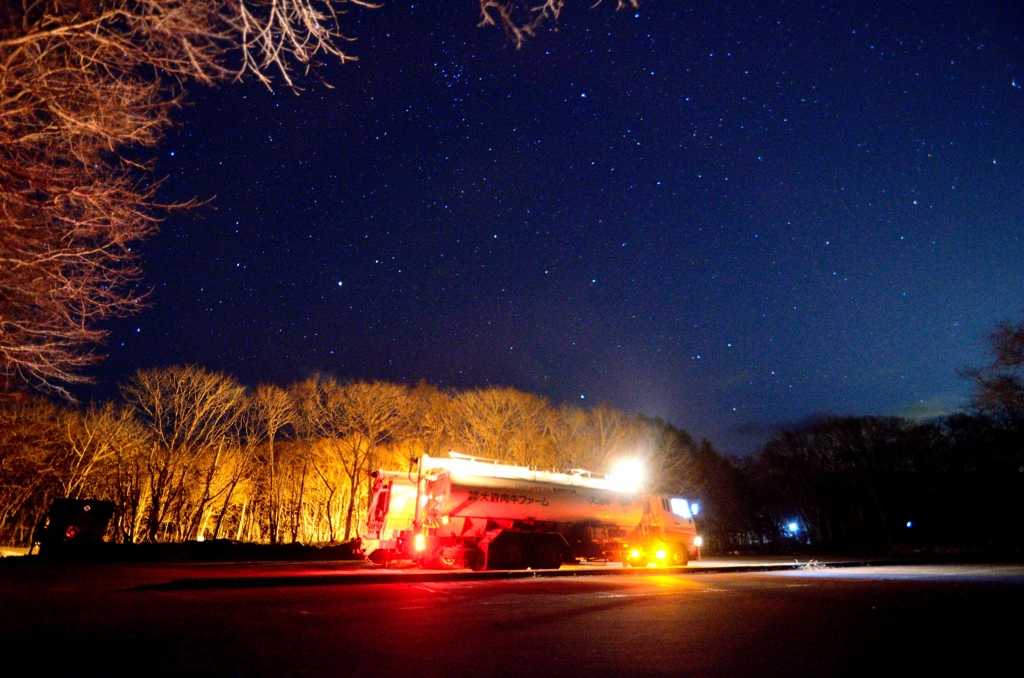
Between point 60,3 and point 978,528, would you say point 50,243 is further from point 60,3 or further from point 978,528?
point 978,528

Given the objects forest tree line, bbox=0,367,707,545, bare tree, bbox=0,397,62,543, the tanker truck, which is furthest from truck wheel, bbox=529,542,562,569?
bare tree, bbox=0,397,62,543

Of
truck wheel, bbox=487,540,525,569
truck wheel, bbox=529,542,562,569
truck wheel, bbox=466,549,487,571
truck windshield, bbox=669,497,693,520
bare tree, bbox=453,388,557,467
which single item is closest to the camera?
truck wheel, bbox=487,540,525,569

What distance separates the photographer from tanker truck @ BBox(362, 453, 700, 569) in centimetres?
1717

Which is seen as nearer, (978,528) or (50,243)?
(50,243)

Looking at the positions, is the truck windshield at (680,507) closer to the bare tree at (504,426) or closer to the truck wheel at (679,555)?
the truck wheel at (679,555)

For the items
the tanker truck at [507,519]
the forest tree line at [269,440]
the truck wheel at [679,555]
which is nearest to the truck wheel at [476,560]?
the tanker truck at [507,519]

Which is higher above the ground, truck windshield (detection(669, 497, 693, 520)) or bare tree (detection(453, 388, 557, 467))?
bare tree (detection(453, 388, 557, 467))

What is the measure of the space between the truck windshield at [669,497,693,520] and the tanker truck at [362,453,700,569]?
0.68m

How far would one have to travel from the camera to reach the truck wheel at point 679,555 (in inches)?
842

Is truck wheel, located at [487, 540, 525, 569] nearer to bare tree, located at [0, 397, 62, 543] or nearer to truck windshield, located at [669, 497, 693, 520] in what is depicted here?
truck windshield, located at [669, 497, 693, 520]

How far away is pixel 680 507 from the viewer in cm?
2322

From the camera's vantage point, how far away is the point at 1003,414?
34906 mm

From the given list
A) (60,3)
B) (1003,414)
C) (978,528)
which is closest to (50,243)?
(60,3)

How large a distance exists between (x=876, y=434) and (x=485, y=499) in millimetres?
43698
